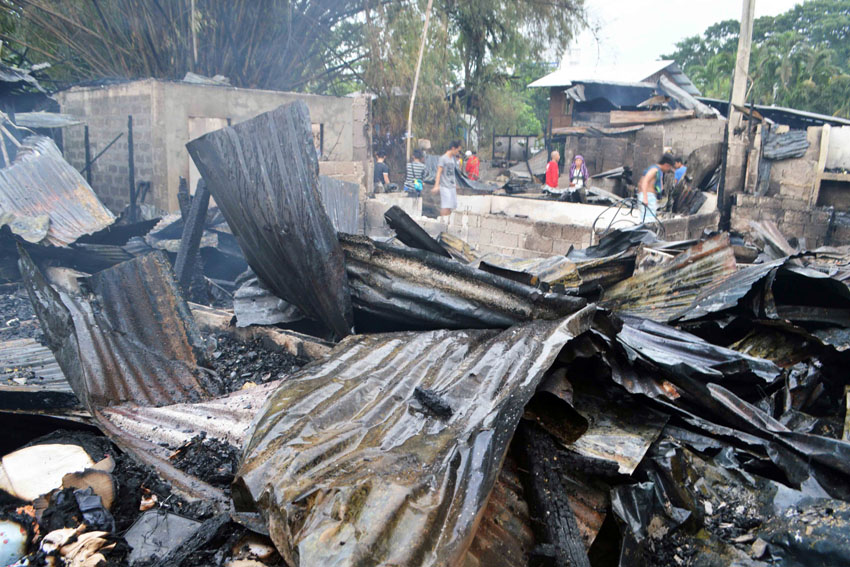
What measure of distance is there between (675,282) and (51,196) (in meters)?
6.83

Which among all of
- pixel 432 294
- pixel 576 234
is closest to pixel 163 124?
pixel 576 234

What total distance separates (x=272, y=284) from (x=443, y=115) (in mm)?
16132

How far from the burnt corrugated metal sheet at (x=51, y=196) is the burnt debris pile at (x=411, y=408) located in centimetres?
346

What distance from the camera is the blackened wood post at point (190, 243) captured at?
502 cm

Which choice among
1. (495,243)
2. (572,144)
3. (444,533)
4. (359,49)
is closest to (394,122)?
(359,49)

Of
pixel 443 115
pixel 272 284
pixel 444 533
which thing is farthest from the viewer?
pixel 443 115

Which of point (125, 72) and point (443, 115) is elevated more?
point (125, 72)

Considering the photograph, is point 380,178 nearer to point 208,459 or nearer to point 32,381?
point 32,381

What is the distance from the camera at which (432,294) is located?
9.74 feet

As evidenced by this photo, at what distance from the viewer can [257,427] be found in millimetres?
2041

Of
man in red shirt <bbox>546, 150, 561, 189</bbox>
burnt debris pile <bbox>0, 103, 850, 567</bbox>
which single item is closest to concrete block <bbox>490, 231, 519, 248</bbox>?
burnt debris pile <bbox>0, 103, 850, 567</bbox>

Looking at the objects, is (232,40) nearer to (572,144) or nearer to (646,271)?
(572,144)

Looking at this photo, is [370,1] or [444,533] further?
[370,1]

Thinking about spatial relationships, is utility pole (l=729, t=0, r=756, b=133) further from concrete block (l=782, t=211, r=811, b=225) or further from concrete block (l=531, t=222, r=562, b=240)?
concrete block (l=531, t=222, r=562, b=240)
